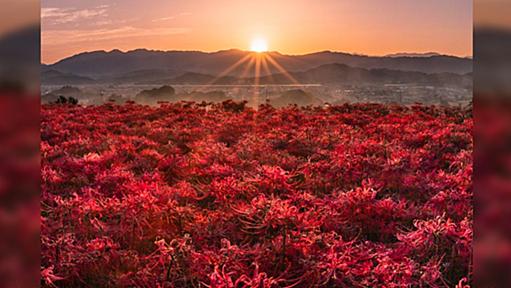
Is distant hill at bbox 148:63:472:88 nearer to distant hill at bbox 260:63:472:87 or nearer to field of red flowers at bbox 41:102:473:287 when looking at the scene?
distant hill at bbox 260:63:472:87

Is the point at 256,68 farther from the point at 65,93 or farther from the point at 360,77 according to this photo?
the point at 360,77

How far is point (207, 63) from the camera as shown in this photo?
67.7ft

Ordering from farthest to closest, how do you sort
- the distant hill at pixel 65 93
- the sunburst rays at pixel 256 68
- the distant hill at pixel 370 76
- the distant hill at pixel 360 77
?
the distant hill at pixel 370 76 → the distant hill at pixel 360 77 → the distant hill at pixel 65 93 → the sunburst rays at pixel 256 68

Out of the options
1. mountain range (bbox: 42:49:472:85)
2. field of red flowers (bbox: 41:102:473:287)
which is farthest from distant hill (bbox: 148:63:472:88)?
field of red flowers (bbox: 41:102:473:287)

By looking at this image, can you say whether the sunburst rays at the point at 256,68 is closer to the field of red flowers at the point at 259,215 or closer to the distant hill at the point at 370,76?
the distant hill at the point at 370,76

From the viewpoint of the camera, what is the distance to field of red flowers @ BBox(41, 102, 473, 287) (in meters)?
2.80

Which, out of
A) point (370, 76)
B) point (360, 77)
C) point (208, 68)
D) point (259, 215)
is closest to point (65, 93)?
point (208, 68)

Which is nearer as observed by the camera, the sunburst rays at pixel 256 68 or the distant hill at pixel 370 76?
the sunburst rays at pixel 256 68

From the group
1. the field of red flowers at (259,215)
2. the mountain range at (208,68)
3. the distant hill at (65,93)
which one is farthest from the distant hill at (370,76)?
the field of red flowers at (259,215)

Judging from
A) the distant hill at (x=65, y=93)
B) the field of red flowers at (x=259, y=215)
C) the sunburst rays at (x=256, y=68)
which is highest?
the sunburst rays at (x=256, y=68)

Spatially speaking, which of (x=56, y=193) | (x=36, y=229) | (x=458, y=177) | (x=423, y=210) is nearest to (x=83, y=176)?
(x=56, y=193)

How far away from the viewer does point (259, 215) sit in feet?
10.5

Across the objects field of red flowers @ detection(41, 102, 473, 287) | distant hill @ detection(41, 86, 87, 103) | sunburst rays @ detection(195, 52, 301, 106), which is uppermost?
sunburst rays @ detection(195, 52, 301, 106)

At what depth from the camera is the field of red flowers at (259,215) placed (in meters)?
2.80
